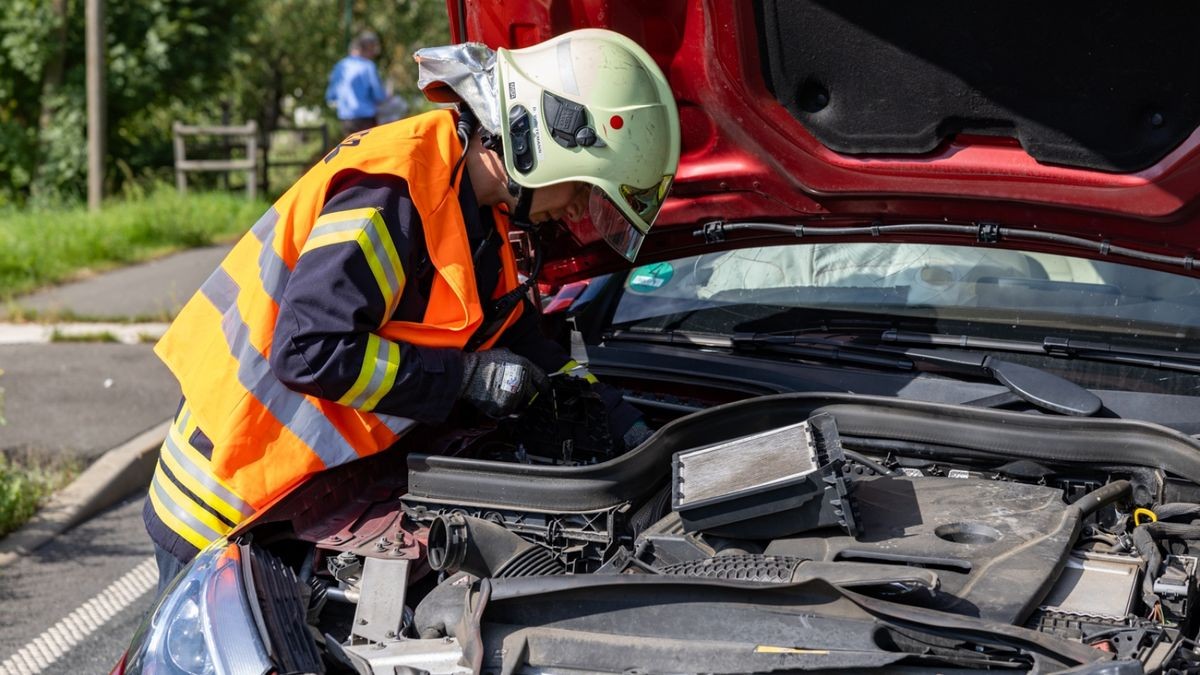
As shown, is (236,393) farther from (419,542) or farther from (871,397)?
(871,397)

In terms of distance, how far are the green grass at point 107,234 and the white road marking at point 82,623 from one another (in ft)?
15.9

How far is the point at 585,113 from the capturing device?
8.93 feet

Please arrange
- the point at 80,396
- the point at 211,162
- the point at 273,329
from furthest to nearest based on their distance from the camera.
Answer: the point at 211,162
the point at 80,396
the point at 273,329

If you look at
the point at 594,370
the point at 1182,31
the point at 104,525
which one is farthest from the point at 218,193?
the point at 1182,31

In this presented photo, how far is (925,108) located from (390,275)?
4.09 ft

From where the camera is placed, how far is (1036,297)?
121 inches

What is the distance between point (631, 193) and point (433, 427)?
722 millimetres

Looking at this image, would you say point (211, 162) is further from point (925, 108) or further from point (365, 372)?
point (925, 108)

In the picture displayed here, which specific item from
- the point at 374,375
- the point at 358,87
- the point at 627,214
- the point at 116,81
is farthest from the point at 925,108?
the point at 116,81

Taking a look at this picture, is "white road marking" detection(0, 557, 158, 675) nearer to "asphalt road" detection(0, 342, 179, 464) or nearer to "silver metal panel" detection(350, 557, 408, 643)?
"asphalt road" detection(0, 342, 179, 464)

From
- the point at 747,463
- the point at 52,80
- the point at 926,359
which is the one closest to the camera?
the point at 747,463

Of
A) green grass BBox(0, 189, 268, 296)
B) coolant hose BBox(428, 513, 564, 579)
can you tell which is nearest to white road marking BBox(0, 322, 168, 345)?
green grass BBox(0, 189, 268, 296)

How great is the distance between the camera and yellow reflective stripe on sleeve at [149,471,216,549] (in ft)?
8.71

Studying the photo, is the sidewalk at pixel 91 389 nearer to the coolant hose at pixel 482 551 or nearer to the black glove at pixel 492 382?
the black glove at pixel 492 382
